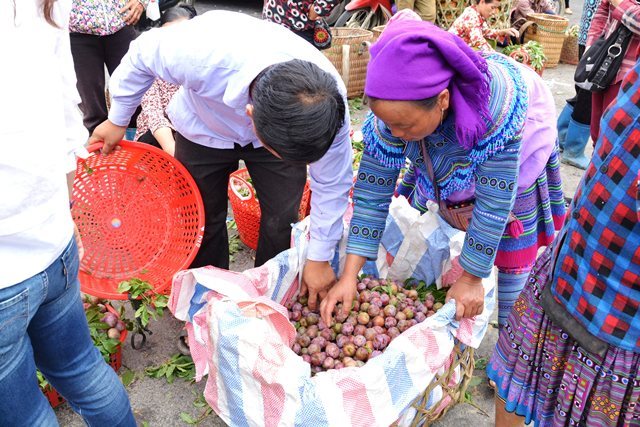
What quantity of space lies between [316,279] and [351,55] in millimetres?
3673

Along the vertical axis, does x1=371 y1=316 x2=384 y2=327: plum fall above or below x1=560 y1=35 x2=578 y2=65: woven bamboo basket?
above

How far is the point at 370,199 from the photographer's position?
76.1 inches

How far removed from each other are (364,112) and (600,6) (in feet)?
7.96

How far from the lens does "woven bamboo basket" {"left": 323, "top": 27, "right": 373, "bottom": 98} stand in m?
5.23

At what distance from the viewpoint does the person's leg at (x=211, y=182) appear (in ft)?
7.62

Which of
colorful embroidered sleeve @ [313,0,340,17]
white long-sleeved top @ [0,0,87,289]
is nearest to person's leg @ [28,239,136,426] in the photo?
white long-sleeved top @ [0,0,87,289]

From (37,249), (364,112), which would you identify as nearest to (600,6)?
(364,112)

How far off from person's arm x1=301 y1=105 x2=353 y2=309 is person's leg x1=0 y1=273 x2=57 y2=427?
0.98 m

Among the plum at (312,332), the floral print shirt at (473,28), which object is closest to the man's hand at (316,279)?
the plum at (312,332)

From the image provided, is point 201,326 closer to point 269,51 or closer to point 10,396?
point 10,396

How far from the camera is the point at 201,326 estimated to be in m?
1.83

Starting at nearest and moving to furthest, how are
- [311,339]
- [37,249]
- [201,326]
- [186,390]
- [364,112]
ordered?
[37,249]
[201,326]
[311,339]
[186,390]
[364,112]

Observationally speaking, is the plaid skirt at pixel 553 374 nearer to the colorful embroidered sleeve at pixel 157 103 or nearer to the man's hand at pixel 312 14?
the colorful embroidered sleeve at pixel 157 103

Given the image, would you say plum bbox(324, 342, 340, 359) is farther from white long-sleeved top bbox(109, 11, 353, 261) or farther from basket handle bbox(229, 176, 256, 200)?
basket handle bbox(229, 176, 256, 200)
